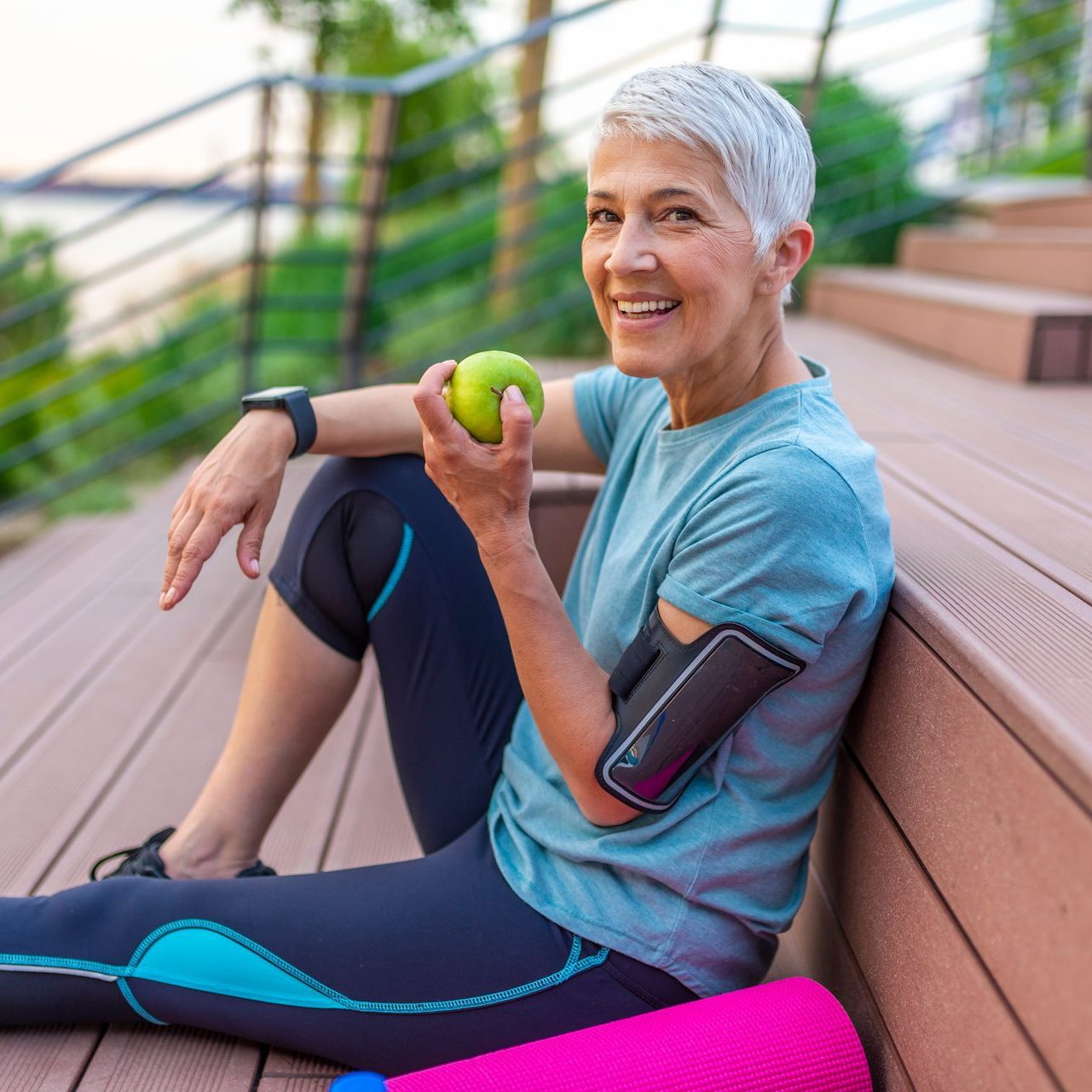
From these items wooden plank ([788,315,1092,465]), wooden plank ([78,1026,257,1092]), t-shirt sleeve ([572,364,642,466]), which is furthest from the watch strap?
wooden plank ([788,315,1092,465])

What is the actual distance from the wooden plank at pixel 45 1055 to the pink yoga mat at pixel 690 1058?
0.44 meters

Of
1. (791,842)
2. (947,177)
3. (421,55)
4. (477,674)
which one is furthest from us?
(421,55)

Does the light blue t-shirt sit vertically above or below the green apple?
below

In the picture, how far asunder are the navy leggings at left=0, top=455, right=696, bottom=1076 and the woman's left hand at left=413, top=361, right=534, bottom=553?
0.35 m

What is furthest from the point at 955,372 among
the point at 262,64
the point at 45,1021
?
the point at 262,64

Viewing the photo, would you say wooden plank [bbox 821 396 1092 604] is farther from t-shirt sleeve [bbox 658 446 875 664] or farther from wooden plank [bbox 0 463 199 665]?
wooden plank [bbox 0 463 199 665]

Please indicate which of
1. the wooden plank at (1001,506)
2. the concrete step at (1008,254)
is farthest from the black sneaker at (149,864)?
the concrete step at (1008,254)

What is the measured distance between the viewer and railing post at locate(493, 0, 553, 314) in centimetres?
439

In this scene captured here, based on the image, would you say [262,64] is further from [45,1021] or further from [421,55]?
[45,1021]

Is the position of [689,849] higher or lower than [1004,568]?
lower

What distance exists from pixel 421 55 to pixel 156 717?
7.67m

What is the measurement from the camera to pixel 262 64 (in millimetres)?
6449

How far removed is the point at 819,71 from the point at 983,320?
1446mm

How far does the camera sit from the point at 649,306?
1.24 metres
